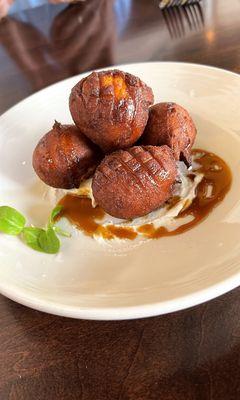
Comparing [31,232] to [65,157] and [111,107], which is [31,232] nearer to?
[65,157]

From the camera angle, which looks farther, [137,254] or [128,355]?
[137,254]

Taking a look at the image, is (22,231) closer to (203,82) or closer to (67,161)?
(67,161)

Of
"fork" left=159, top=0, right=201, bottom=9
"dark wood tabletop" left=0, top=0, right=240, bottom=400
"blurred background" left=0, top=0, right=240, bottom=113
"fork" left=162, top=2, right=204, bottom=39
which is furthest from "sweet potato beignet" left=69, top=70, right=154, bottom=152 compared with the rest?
"fork" left=159, top=0, right=201, bottom=9

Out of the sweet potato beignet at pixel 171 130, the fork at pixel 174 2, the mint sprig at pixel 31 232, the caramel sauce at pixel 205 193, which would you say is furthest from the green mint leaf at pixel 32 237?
the fork at pixel 174 2

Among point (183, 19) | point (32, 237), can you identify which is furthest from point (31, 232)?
point (183, 19)

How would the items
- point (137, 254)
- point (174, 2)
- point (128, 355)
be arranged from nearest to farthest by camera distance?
1. point (128, 355)
2. point (137, 254)
3. point (174, 2)

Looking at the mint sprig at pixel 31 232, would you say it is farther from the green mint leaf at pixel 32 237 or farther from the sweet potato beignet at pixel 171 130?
the sweet potato beignet at pixel 171 130

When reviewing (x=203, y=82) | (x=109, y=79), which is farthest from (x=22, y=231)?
(x=203, y=82)
